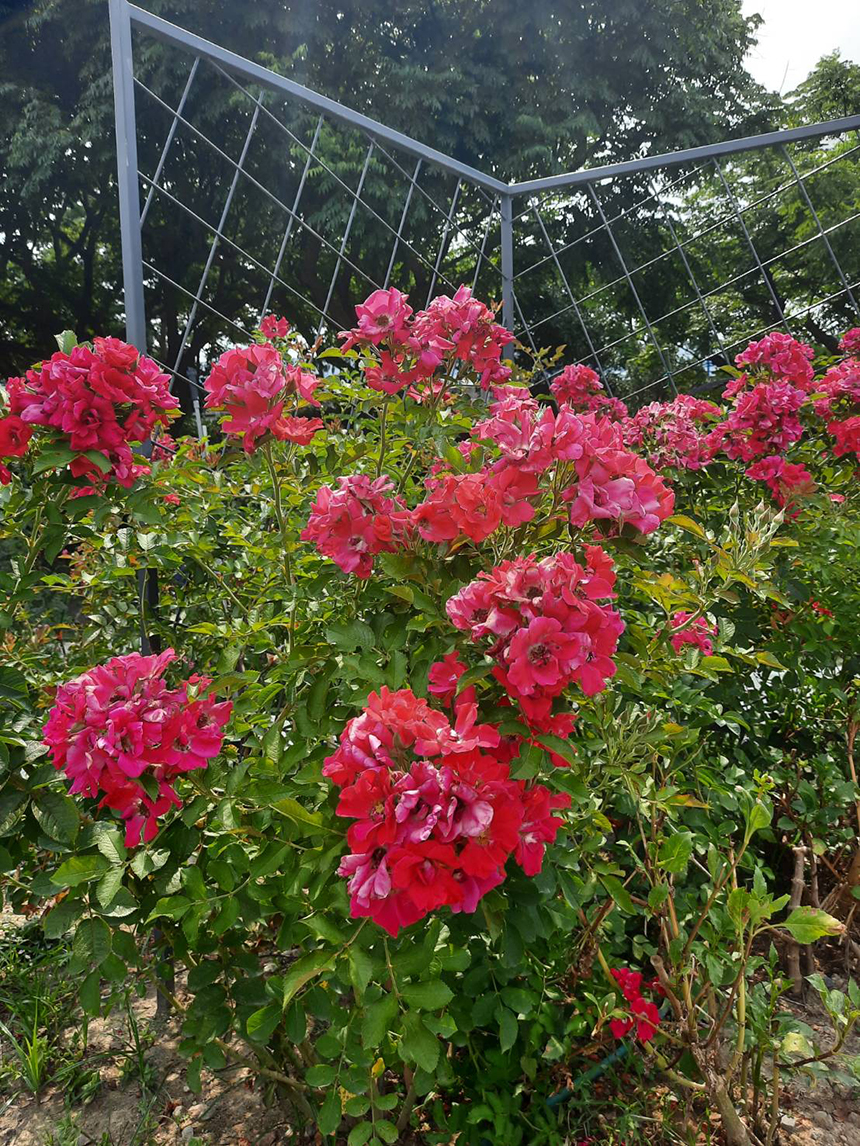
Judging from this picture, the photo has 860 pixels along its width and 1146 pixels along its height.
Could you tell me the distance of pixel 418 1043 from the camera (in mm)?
877

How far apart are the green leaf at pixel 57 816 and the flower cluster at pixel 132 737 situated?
0.09m

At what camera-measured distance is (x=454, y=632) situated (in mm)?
1001

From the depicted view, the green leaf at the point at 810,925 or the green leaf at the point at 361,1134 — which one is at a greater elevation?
the green leaf at the point at 361,1134

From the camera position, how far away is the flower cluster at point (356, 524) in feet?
3.47

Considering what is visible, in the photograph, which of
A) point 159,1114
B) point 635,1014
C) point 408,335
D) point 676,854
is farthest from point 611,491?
point 159,1114

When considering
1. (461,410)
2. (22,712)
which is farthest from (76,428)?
(461,410)

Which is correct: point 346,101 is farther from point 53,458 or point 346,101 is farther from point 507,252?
point 53,458

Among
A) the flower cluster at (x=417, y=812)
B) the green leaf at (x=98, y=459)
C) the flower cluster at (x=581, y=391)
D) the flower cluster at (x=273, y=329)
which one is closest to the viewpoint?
the flower cluster at (x=417, y=812)

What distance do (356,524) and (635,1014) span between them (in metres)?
0.96

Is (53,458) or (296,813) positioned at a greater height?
(53,458)

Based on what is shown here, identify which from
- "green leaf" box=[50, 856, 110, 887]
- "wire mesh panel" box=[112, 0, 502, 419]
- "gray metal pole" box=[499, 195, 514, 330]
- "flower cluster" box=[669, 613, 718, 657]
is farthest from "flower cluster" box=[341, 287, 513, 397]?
"wire mesh panel" box=[112, 0, 502, 419]

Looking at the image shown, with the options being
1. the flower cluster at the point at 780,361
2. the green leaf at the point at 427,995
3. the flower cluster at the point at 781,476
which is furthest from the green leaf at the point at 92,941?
the flower cluster at the point at 780,361

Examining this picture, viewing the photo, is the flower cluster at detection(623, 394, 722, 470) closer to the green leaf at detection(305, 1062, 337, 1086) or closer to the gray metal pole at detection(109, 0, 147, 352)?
the gray metal pole at detection(109, 0, 147, 352)

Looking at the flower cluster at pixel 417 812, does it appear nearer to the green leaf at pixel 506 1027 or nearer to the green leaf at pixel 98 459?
the green leaf at pixel 506 1027
